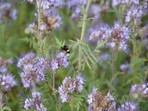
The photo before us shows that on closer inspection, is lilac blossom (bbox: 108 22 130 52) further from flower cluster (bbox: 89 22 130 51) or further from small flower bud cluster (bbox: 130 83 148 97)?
small flower bud cluster (bbox: 130 83 148 97)

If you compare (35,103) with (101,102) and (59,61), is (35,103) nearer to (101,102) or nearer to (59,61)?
(59,61)

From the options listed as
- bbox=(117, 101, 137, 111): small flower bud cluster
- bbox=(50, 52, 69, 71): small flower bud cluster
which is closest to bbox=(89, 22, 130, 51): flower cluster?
bbox=(50, 52, 69, 71): small flower bud cluster

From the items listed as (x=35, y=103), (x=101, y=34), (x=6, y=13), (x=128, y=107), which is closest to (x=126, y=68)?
Result: (x=101, y=34)

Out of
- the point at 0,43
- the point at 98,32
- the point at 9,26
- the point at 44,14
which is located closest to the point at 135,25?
the point at 98,32

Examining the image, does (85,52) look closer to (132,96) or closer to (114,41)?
(114,41)

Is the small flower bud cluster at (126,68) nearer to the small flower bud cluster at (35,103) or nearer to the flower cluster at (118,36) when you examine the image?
the flower cluster at (118,36)

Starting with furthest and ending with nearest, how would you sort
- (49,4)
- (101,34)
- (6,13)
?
1. (6,13)
2. (101,34)
3. (49,4)

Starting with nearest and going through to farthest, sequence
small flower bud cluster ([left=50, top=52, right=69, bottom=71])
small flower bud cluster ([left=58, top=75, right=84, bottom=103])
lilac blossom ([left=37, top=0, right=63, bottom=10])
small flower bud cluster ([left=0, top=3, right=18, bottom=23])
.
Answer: small flower bud cluster ([left=58, top=75, right=84, bottom=103])
small flower bud cluster ([left=50, top=52, right=69, bottom=71])
lilac blossom ([left=37, top=0, right=63, bottom=10])
small flower bud cluster ([left=0, top=3, right=18, bottom=23])

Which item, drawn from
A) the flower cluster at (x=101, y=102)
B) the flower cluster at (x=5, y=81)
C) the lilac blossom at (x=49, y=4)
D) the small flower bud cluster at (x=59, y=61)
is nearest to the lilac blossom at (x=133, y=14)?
the lilac blossom at (x=49, y=4)
